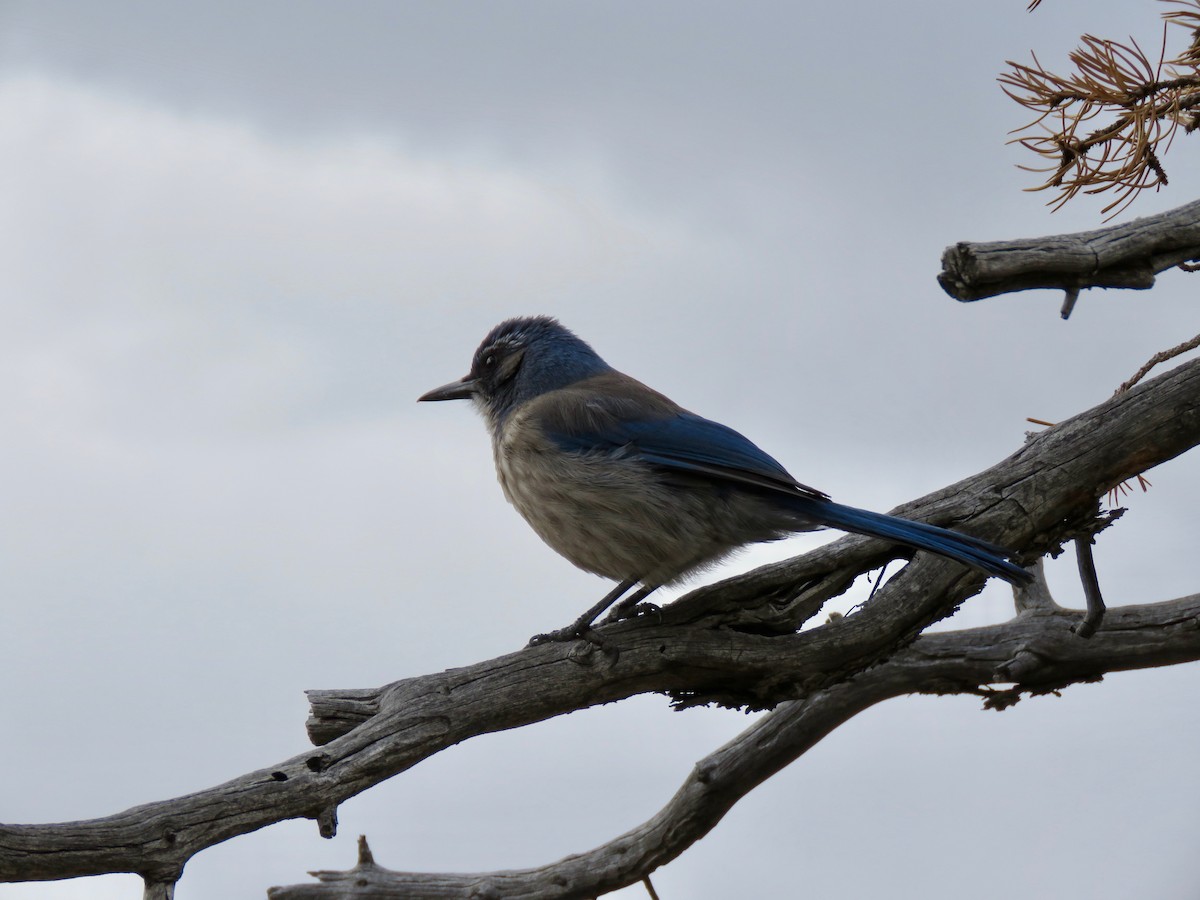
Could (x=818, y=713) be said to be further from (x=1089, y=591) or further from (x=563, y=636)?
(x=563, y=636)

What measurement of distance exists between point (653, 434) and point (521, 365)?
3.15ft

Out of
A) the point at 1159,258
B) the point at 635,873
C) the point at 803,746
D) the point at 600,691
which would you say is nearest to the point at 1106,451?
the point at 1159,258

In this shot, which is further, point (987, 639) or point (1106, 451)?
point (987, 639)

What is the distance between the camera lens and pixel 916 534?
13.2ft

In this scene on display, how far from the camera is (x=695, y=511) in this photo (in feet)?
14.0

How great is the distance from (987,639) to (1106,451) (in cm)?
115

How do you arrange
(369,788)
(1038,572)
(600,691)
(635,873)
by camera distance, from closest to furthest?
(369,788)
(600,691)
(635,873)
(1038,572)

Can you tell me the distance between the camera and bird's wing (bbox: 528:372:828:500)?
4207 millimetres

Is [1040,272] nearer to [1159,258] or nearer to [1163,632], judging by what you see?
[1159,258]

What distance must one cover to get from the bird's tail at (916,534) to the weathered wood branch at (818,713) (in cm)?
114

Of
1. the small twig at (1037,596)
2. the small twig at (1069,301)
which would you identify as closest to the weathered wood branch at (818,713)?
the small twig at (1037,596)

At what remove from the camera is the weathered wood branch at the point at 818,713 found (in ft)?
16.4

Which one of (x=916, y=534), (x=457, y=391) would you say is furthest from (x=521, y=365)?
(x=916, y=534)

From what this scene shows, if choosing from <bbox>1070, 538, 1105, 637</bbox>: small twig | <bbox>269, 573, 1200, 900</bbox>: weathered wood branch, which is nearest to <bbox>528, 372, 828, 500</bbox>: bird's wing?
Answer: <bbox>269, 573, 1200, 900</bbox>: weathered wood branch
